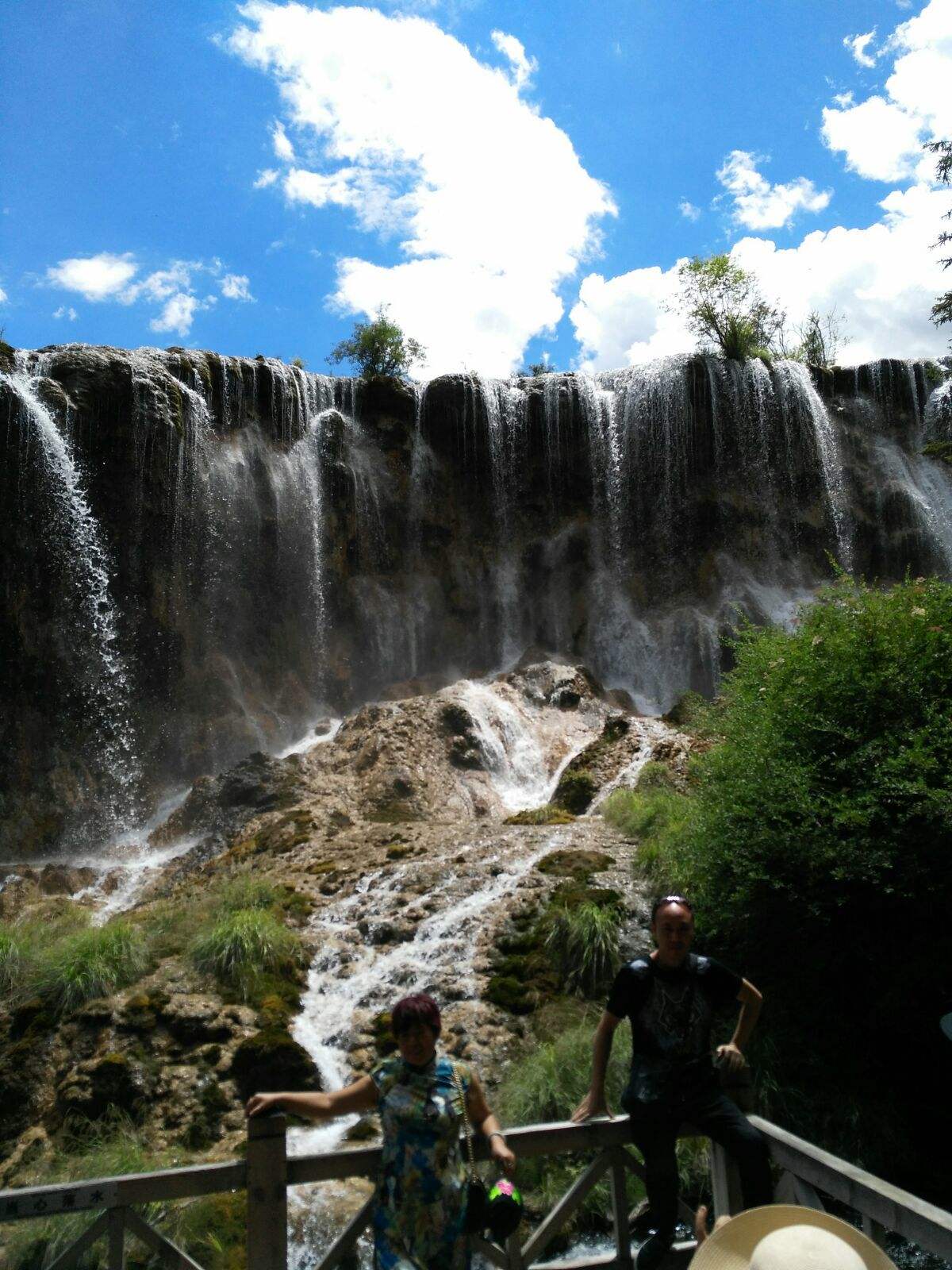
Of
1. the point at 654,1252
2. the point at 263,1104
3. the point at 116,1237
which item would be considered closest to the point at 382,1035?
the point at 654,1252

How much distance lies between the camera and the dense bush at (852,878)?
21.2 feet

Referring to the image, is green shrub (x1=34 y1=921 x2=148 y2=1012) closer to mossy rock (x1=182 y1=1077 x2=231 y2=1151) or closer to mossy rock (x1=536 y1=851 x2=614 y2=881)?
mossy rock (x1=182 y1=1077 x2=231 y2=1151)

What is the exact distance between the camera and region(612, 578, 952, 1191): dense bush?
6.47m

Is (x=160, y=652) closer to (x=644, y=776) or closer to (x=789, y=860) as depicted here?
(x=644, y=776)

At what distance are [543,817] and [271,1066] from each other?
6.40m

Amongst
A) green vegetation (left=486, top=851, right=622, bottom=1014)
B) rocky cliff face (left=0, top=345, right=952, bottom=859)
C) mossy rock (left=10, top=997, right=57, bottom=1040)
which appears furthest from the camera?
rocky cliff face (left=0, top=345, right=952, bottom=859)

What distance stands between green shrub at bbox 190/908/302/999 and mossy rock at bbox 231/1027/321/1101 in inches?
29.8

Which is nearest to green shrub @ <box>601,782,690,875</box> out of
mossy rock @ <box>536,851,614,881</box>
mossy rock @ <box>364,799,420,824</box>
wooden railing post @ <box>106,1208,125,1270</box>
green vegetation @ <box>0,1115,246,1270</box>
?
mossy rock @ <box>536,851,614,881</box>

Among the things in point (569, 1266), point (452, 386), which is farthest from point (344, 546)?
point (569, 1266)

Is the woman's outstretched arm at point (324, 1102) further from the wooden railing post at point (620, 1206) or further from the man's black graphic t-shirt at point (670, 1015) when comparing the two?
the wooden railing post at point (620, 1206)

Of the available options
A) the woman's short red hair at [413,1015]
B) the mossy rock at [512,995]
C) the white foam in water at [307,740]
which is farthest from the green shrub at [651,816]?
the white foam in water at [307,740]

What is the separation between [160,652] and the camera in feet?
67.5

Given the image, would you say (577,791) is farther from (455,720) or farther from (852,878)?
(852,878)

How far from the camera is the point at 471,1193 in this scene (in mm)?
3168
